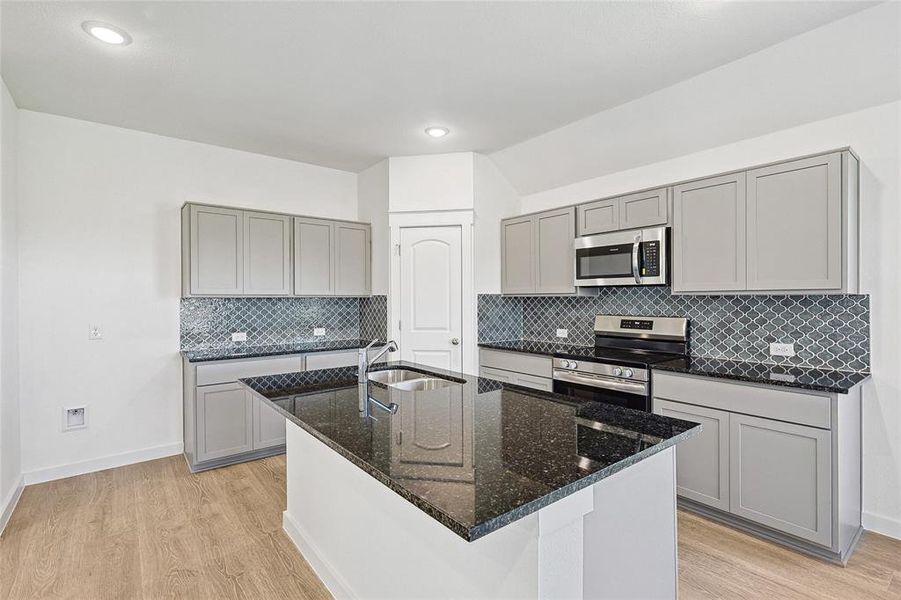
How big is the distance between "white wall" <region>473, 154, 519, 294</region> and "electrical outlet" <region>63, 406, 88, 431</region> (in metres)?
3.30

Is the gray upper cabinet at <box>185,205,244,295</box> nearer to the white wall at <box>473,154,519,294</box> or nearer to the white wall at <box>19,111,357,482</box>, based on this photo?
the white wall at <box>19,111,357,482</box>

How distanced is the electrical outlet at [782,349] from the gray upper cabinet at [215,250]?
157 inches

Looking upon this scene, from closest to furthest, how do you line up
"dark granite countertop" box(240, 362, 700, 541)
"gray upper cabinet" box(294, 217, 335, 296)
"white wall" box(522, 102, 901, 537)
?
"dark granite countertop" box(240, 362, 700, 541)
"white wall" box(522, 102, 901, 537)
"gray upper cabinet" box(294, 217, 335, 296)

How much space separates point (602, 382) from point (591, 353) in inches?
15.2

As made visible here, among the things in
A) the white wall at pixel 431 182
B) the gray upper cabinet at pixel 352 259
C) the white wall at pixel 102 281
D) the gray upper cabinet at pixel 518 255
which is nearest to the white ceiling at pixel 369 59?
the white wall at pixel 102 281

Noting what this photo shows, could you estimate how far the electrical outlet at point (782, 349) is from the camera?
2.84 metres

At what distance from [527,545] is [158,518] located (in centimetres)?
271

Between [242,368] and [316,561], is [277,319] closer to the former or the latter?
[242,368]

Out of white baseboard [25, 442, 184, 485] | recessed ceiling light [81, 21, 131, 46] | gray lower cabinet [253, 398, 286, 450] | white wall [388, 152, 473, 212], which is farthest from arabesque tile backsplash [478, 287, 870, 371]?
recessed ceiling light [81, 21, 131, 46]

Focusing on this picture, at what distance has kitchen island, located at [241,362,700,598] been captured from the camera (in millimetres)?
1062

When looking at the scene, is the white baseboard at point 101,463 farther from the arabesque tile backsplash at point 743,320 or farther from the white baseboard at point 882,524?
the white baseboard at point 882,524

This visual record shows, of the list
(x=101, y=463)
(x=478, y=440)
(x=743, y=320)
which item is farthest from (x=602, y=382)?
(x=101, y=463)

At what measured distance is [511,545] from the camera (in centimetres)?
113

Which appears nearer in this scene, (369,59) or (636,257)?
(369,59)
